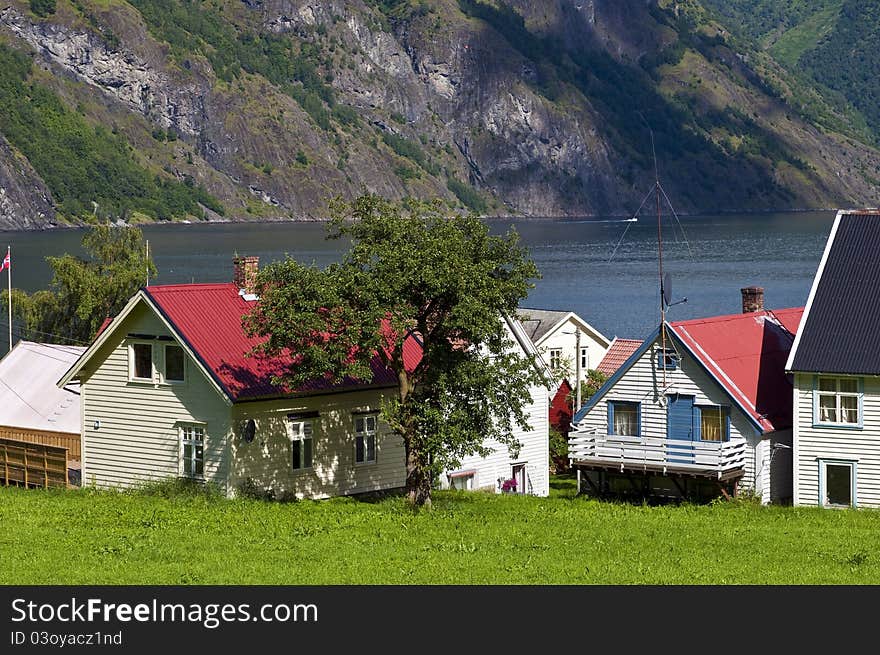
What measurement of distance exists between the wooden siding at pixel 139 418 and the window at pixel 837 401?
1597cm

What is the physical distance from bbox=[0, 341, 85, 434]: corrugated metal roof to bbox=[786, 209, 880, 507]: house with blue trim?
22.4m

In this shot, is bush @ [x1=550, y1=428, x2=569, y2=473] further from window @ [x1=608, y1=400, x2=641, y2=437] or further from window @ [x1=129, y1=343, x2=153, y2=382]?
window @ [x1=129, y1=343, x2=153, y2=382]

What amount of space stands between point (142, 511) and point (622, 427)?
47.8 ft

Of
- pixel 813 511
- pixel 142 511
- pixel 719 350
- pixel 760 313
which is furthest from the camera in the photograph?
pixel 760 313

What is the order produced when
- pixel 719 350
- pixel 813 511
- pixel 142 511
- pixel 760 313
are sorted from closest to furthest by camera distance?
pixel 142 511, pixel 813 511, pixel 719 350, pixel 760 313

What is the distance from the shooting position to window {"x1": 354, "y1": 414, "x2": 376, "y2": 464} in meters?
44.7

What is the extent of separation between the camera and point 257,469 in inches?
1655

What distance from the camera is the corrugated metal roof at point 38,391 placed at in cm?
5041

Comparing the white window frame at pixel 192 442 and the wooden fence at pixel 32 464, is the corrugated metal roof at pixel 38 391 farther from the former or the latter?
the white window frame at pixel 192 442

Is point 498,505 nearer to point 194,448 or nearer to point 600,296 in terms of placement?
point 194,448

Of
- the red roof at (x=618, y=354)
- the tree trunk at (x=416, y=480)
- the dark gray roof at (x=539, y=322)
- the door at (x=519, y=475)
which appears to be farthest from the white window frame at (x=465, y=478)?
the dark gray roof at (x=539, y=322)

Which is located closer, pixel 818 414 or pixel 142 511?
pixel 142 511

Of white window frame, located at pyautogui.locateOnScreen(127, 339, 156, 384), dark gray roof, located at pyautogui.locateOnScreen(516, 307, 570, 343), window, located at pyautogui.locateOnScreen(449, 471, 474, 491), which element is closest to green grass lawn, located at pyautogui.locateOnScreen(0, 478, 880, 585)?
white window frame, located at pyautogui.locateOnScreen(127, 339, 156, 384)
